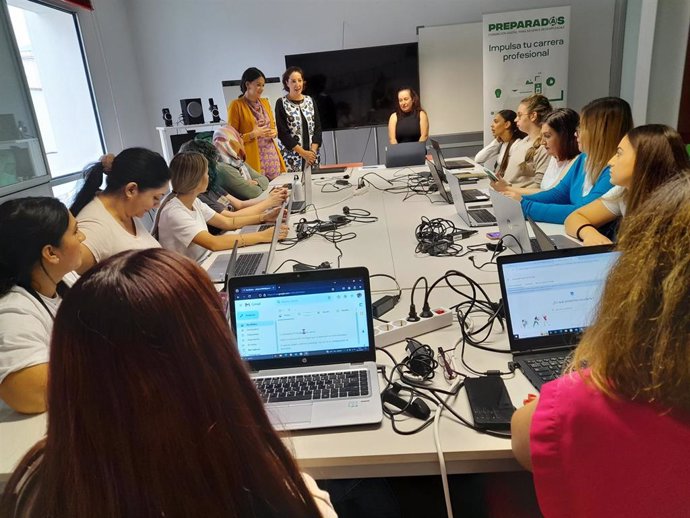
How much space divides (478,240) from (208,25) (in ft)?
17.1

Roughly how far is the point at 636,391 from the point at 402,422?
1.76 feet

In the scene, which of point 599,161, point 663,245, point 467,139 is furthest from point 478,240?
point 467,139

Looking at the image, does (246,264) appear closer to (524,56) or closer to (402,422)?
(402,422)

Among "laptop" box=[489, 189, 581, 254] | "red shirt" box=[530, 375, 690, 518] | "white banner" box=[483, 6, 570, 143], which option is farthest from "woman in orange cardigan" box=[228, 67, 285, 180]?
"red shirt" box=[530, 375, 690, 518]

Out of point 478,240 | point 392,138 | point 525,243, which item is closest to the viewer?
point 525,243

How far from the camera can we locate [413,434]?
0.99 meters

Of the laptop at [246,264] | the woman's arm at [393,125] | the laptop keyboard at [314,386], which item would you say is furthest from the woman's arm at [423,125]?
the laptop keyboard at [314,386]

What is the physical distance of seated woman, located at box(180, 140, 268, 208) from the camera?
304 cm

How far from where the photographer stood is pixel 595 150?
232 cm

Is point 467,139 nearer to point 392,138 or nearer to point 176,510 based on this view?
point 392,138

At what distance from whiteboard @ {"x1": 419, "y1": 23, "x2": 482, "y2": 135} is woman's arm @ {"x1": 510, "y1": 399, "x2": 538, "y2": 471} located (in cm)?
533

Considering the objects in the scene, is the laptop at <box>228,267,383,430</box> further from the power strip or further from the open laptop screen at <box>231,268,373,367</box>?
the power strip

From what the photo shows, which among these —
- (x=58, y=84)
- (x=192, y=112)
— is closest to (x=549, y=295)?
(x=192, y=112)

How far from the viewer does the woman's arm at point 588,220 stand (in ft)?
6.64
